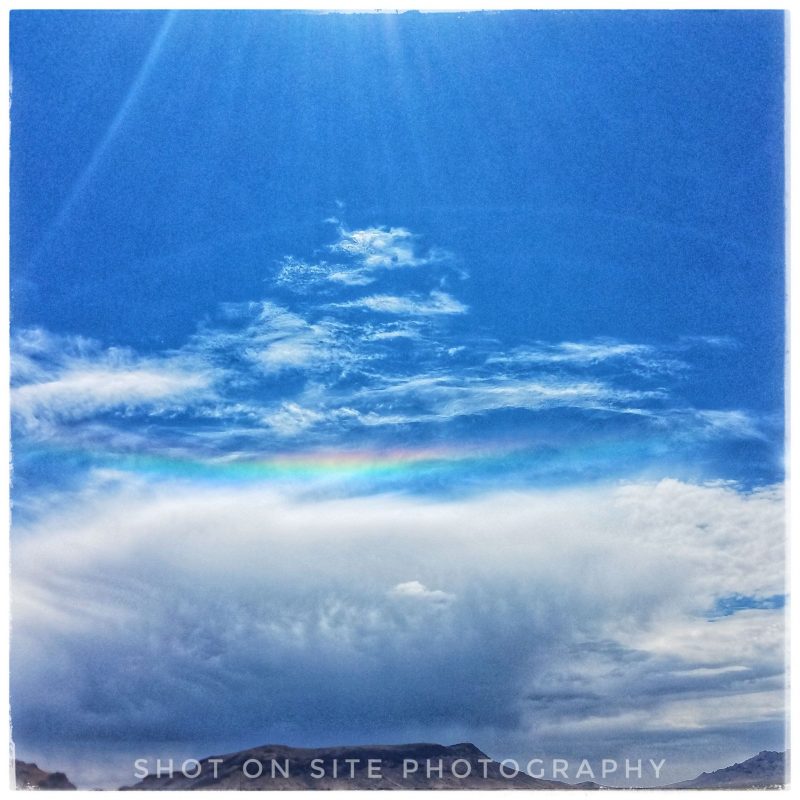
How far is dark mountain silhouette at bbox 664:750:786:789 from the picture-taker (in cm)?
427

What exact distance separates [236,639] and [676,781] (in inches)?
80.0

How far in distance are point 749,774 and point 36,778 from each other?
3.12 meters

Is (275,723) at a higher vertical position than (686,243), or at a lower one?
lower

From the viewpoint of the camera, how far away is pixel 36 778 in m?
4.25

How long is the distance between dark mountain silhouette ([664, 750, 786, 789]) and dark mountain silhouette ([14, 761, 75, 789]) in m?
2.67

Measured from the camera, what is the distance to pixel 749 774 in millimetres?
4277

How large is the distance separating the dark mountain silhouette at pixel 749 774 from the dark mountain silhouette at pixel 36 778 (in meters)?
2.67

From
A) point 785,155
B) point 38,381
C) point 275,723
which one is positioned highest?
point 785,155

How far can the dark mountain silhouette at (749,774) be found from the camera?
4.27 metres

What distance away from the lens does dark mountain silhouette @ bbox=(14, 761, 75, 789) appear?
424cm

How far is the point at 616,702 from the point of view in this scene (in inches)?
169

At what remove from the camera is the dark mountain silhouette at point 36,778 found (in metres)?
4.24

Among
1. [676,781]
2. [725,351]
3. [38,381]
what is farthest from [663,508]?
[38,381]

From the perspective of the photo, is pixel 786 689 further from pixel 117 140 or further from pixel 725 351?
pixel 117 140
